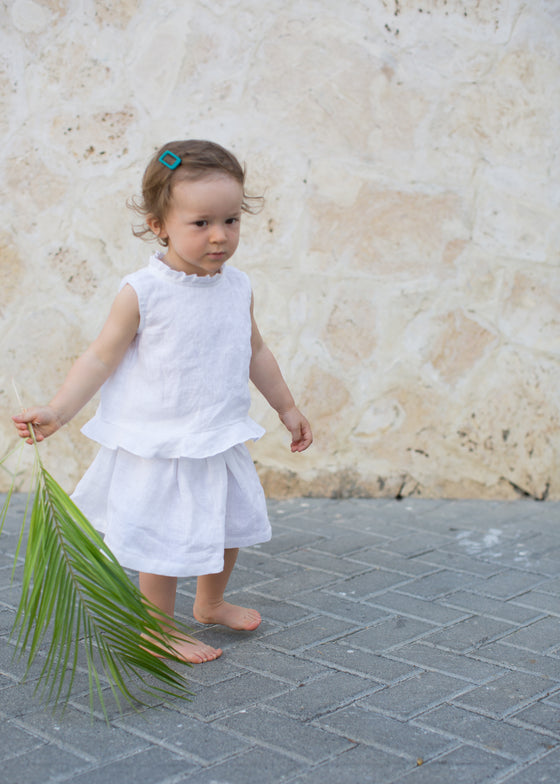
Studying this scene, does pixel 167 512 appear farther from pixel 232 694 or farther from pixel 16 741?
pixel 16 741

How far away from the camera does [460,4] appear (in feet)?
12.3

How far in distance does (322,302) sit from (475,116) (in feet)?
3.40

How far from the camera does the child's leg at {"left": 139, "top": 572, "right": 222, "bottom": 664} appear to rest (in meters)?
2.33

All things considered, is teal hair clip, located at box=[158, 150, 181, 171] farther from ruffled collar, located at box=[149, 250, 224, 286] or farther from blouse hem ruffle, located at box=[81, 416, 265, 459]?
blouse hem ruffle, located at box=[81, 416, 265, 459]

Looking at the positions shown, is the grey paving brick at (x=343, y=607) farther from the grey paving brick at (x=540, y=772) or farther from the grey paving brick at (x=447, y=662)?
the grey paving brick at (x=540, y=772)

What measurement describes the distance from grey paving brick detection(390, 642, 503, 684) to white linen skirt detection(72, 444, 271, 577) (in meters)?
0.57

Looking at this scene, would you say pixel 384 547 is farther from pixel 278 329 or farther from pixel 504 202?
pixel 504 202

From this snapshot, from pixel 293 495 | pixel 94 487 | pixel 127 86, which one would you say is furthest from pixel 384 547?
pixel 127 86

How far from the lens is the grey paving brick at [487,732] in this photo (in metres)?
1.87

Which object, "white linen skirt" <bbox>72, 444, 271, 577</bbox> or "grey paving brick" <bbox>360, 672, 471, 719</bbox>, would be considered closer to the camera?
"grey paving brick" <bbox>360, 672, 471, 719</bbox>

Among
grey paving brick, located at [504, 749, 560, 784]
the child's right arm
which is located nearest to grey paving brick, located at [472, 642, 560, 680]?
grey paving brick, located at [504, 749, 560, 784]

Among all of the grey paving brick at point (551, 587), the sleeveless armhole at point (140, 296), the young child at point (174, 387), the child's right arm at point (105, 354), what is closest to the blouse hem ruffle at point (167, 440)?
the young child at point (174, 387)

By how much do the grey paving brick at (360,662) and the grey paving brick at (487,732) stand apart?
215mm

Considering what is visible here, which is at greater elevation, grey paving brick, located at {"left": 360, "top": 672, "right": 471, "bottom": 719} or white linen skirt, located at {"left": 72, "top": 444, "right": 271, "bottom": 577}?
white linen skirt, located at {"left": 72, "top": 444, "right": 271, "bottom": 577}
